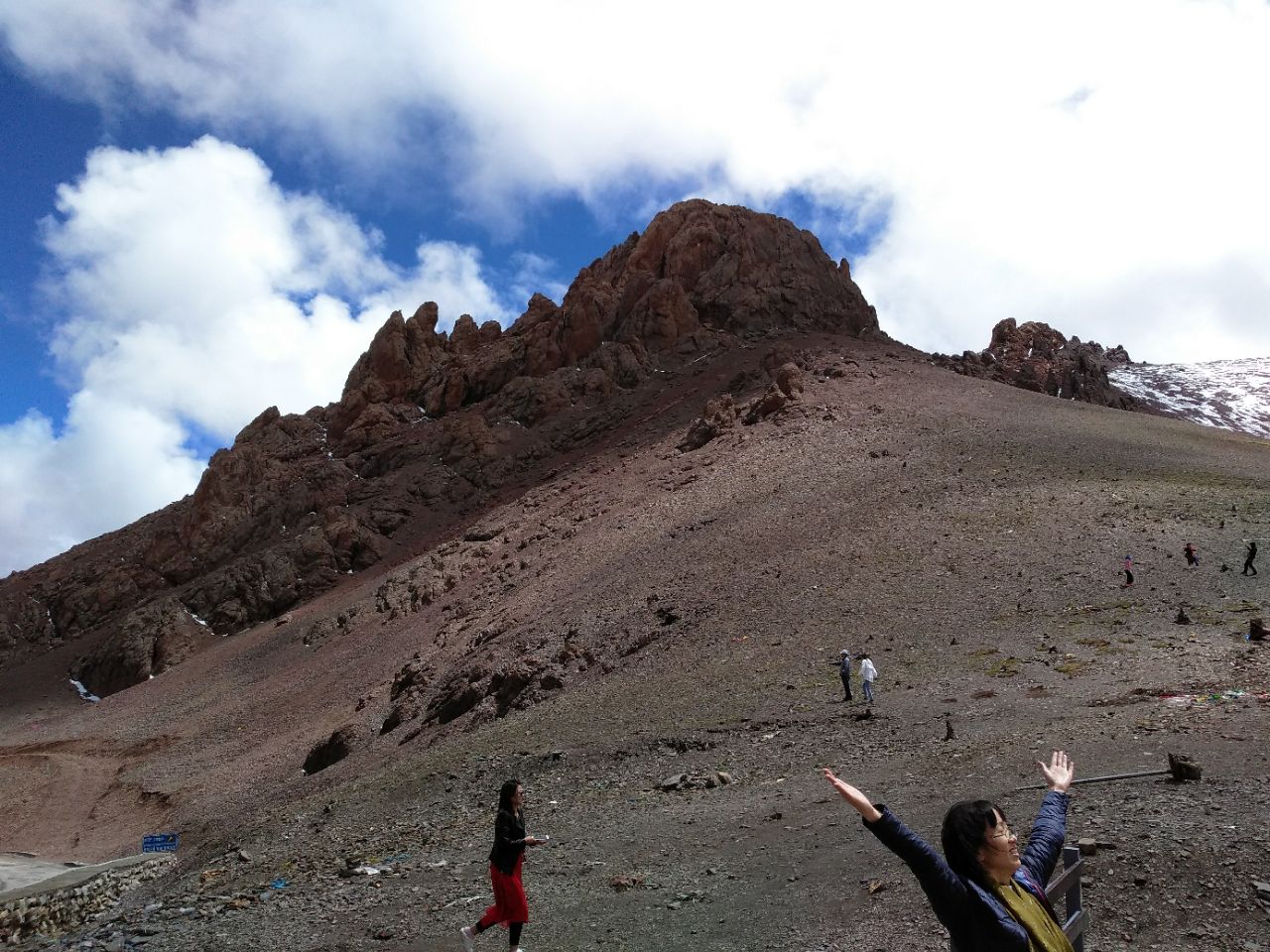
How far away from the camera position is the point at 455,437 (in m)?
62.1

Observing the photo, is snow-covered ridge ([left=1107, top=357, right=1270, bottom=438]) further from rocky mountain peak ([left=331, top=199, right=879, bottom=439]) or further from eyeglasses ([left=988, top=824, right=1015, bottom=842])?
eyeglasses ([left=988, top=824, right=1015, bottom=842])

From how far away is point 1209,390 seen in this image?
122 m

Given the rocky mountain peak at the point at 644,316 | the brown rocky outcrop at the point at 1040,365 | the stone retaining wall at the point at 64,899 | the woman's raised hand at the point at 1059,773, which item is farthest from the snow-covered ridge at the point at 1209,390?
the woman's raised hand at the point at 1059,773

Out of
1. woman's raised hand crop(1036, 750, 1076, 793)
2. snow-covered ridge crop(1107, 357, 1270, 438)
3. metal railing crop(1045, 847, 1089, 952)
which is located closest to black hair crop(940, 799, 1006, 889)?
metal railing crop(1045, 847, 1089, 952)

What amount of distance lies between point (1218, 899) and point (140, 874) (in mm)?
20648

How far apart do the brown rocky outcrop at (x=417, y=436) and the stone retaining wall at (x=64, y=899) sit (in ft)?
111

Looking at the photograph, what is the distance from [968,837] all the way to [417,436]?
6398 cm

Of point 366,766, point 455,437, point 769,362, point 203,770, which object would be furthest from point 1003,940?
point 455,437

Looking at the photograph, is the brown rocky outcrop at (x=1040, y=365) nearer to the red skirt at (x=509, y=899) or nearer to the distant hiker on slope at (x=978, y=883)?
the red skirt at (x=509, y=899)

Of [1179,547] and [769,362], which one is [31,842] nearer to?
[1179,547]

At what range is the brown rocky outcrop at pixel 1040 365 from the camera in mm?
70062

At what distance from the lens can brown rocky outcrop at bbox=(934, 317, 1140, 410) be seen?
70.1m

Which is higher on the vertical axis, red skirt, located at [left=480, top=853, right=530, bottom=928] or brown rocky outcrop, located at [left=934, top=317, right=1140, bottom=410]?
brown rocky outcrop, located at [left=934, top=317, right=1140, bottom=410]

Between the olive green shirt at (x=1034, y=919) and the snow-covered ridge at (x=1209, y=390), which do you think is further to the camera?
the snow-covered ridge at (x=1209, y=390)
